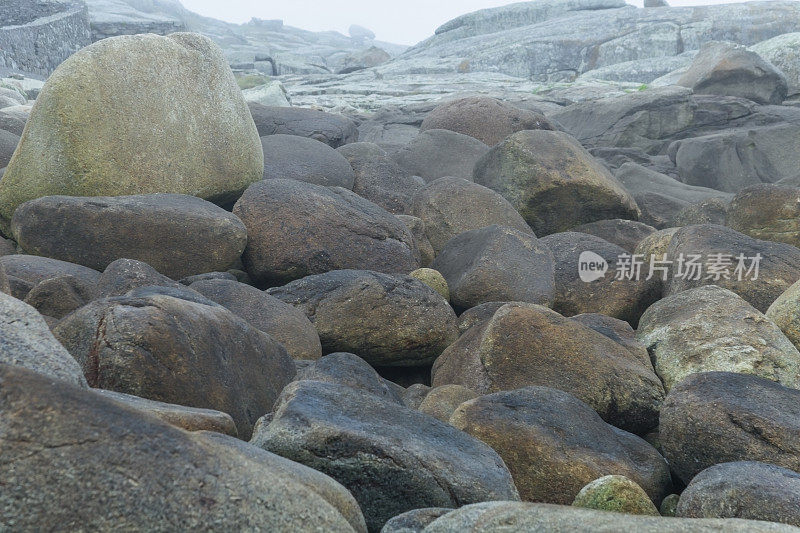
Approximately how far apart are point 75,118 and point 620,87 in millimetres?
23654

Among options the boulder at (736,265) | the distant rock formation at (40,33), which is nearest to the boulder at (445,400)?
the boulder at (736,265)

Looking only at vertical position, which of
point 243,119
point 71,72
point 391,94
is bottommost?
point 391,94

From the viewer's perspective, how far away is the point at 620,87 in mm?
28391

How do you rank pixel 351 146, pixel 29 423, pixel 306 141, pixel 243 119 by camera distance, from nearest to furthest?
1. pixel 29 423
2. pixel 243 119
3. pixel 306 141
4. pixel 351 146

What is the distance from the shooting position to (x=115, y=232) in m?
6.59

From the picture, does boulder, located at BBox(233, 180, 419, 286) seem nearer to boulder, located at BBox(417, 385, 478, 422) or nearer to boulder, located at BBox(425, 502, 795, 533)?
boulder, located at BBox(417, 385, 478, 422)

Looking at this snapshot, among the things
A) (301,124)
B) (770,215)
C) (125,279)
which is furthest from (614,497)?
(301,124)

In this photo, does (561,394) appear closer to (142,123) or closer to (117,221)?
(117,221)

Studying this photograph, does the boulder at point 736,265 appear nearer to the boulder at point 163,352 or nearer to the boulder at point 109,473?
the boulder at point 163,352

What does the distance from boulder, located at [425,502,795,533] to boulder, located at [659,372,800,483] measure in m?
2.01

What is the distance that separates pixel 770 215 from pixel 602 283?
85.6 inches

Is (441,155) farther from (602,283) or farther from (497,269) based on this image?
(497,269)

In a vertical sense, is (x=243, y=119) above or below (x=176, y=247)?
above

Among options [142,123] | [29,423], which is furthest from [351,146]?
[29,423]
